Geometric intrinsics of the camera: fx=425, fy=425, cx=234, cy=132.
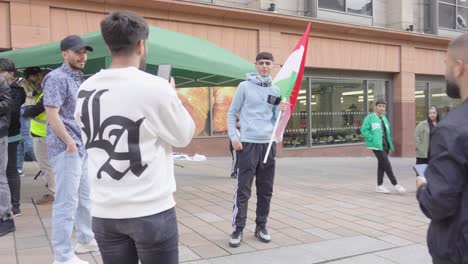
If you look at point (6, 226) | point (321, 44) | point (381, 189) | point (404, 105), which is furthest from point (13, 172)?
point (404, 105)

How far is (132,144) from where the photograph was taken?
6.29 ft

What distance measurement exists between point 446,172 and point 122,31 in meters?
1.52

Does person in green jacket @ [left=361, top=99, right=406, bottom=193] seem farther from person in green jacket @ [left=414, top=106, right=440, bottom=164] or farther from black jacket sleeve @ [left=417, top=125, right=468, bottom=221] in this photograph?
black jacket sleeve @ [left=417, top=125, right=468, bottom=221]

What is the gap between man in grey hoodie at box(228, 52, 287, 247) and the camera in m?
4.38

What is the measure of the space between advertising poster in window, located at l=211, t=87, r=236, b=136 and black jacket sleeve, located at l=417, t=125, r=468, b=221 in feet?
36.7

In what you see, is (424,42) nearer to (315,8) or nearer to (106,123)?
(315,8)

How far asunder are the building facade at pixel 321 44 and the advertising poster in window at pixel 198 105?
30 millimetres

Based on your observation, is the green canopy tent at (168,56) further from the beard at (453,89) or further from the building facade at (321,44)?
the building facade at (321,44)

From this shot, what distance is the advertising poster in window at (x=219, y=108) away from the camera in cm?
1300

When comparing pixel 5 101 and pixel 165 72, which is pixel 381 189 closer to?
pixel 5 101

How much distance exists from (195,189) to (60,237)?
413 cm

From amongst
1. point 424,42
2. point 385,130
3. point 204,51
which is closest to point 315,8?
point 424,42

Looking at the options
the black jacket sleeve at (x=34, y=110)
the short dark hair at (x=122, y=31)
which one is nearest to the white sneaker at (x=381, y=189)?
the black jacket sleeve at (x=34, y=110)

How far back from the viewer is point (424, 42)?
17344 mm
